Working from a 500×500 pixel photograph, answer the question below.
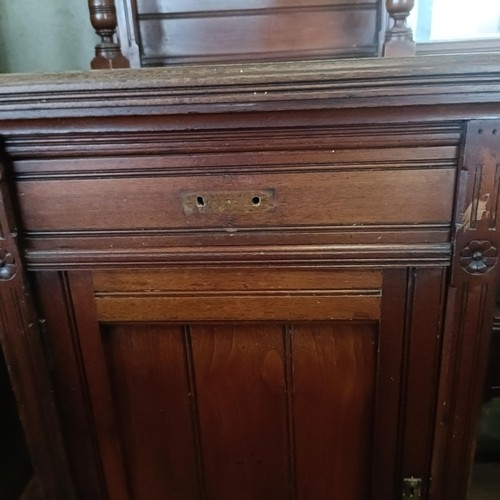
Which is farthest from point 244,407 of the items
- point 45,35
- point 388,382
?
point 45,35

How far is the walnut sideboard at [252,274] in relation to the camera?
0.57m

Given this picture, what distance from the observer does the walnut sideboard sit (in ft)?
1.87

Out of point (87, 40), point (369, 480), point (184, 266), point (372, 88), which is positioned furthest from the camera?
point (87, 40)

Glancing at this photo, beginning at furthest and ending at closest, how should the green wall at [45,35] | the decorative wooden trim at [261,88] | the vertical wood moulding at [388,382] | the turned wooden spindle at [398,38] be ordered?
the green wall at [45,35] → the turned wooden spindle at [398,38] → the vertical wood moulding at [388,382] → the decorative wooden trim at [261,88]

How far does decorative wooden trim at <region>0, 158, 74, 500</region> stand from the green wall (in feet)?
1.52

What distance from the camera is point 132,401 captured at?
0.76 metres

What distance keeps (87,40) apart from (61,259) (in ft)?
1.69

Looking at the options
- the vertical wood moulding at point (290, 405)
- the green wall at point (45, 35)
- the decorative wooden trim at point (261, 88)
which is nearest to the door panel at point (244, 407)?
the vertical wood moulding at point (290, 405)

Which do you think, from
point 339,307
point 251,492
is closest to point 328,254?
point 339,307

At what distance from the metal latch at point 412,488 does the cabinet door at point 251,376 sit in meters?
0.01

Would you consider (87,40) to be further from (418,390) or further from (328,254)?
(418,390)

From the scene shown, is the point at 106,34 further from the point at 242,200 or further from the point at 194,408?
the point at 194,408

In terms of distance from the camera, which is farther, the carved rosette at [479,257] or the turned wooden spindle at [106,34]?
the turned wooden spindle at [106,34]

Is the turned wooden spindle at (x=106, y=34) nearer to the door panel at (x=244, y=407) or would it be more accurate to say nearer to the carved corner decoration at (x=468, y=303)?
the door panel at (x=244, y=407)
